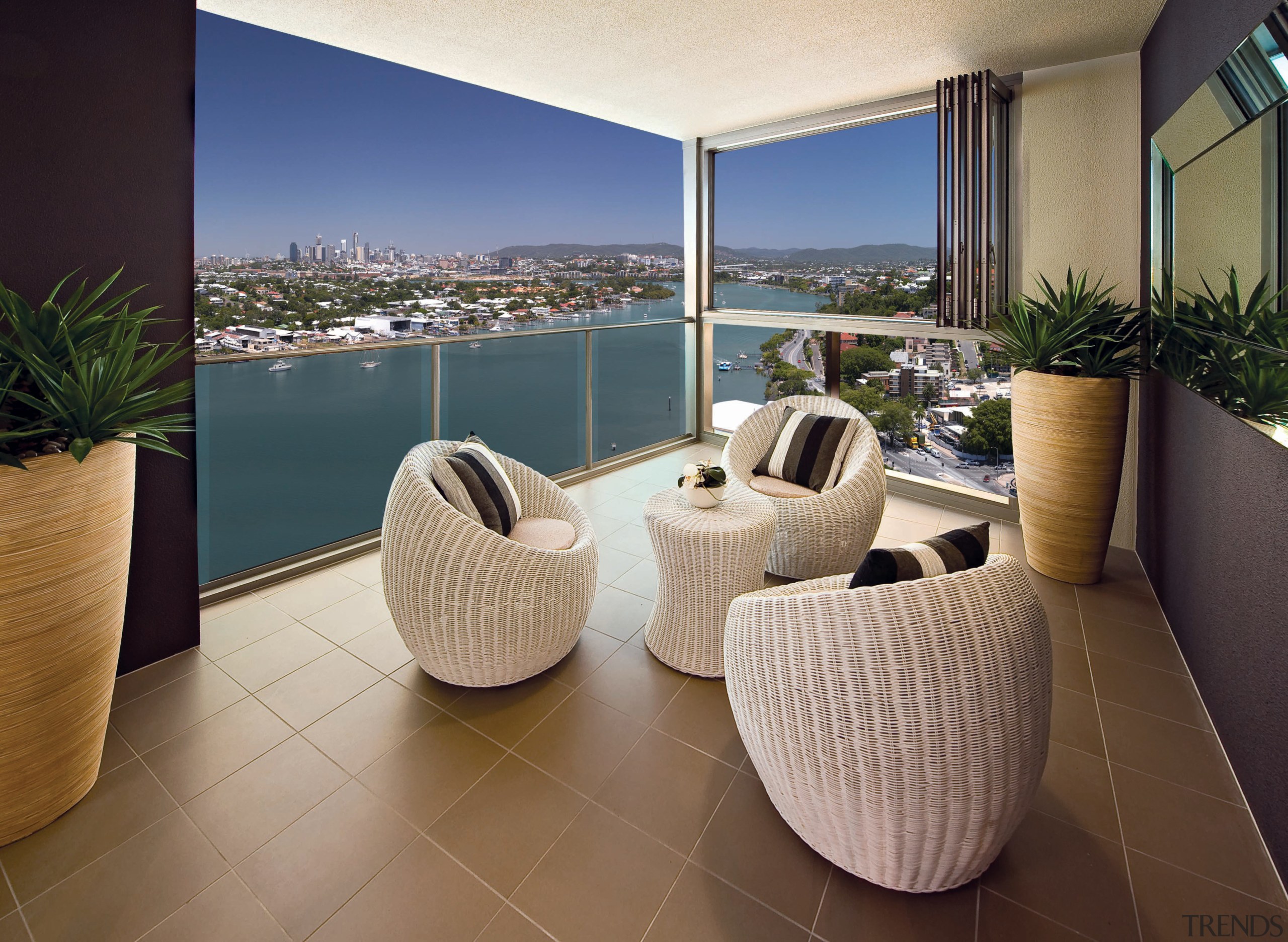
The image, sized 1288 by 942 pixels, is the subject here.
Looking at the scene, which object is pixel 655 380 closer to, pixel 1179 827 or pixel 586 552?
pixel 586 552

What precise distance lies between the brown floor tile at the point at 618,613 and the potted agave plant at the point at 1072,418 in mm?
2027

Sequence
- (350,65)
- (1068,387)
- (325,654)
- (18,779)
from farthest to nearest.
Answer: (350,65) < (1068,387) < (325,654) < (18,779)

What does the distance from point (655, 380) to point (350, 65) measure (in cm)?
341

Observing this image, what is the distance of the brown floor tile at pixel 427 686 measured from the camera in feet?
7.22

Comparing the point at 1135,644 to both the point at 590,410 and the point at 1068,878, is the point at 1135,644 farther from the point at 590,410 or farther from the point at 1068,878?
the point at 590,410

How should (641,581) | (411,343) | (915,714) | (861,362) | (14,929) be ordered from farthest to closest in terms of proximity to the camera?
(861,362)
(411,343)
(641,581)
(14,929)
(915,714)

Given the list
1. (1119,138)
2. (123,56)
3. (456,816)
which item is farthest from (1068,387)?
(123,56)

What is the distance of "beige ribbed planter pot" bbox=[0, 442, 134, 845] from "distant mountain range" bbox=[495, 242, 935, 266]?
464 cm

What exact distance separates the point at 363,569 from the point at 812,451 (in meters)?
2.35

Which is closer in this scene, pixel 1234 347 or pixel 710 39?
pixel 1234 347

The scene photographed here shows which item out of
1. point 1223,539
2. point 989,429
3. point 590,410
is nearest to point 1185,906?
point 1223,539

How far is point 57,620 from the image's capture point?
61.6 inches

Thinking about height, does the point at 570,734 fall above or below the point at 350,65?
below

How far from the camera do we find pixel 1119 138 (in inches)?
134
